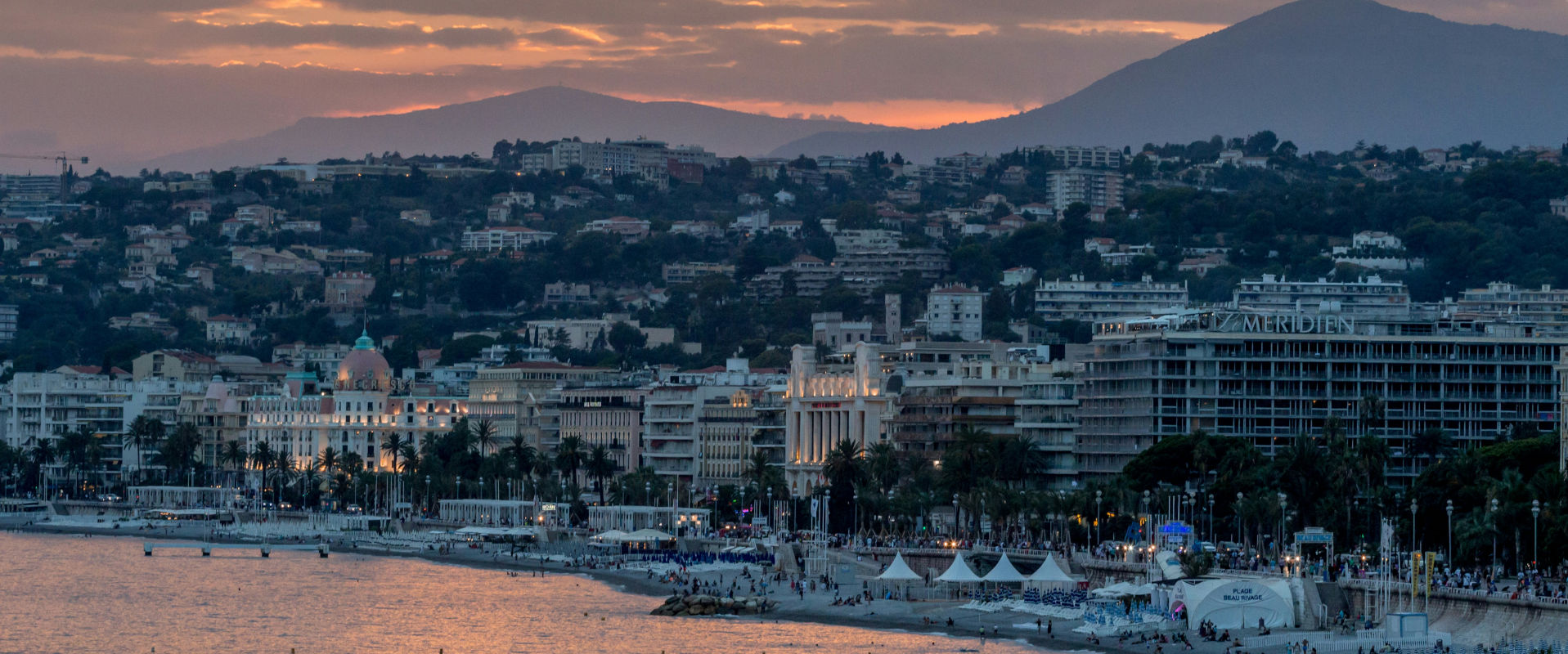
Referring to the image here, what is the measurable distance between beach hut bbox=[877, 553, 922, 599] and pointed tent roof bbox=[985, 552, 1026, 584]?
3.88 meters

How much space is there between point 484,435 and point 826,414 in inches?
1151

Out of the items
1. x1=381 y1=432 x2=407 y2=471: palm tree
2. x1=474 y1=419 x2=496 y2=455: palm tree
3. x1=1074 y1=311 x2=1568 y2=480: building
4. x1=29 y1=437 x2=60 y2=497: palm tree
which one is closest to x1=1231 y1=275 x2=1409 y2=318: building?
x1=474 y1=419 x2=496 y2=455: palm tree

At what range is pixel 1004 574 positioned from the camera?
304 ft

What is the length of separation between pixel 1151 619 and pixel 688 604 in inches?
825

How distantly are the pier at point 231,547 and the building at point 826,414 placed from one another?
2560 centimetres

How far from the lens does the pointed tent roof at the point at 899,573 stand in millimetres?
95938

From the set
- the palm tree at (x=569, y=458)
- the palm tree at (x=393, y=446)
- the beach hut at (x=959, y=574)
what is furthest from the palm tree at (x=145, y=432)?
the beach hut at (x=959, y=574)

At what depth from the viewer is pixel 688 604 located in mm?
95750

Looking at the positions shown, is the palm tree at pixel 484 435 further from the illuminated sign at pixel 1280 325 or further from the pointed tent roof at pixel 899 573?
the pointed tent roof at pixel 899 573

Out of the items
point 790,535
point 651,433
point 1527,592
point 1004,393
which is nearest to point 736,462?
point 651,433

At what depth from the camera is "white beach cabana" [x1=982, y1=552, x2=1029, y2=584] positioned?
92062 millimetres

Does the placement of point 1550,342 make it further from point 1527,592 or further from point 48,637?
point 48,637

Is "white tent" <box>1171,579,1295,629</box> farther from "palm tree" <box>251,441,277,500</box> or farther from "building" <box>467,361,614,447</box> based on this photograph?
"palm tree" <box>251,441,277,500</box>

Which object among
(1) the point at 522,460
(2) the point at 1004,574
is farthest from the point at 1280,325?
(1) the point at 522,460
